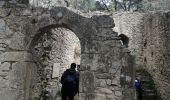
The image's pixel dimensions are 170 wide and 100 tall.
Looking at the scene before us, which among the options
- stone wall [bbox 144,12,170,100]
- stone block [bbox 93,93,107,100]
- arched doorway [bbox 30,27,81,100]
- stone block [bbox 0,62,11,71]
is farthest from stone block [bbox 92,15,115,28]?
stone wall [bbox 144,12,170,100]

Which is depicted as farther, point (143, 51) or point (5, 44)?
point (143, 51)

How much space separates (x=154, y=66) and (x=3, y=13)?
27.0 ft

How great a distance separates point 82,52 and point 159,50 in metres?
6.43

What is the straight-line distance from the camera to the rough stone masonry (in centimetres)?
580

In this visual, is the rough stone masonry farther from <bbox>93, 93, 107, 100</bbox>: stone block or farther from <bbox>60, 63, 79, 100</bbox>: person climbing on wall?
<bbox>60, 63, 79, 100</bbox>: person climbing on wall

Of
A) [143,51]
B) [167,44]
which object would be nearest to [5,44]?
[167,44]

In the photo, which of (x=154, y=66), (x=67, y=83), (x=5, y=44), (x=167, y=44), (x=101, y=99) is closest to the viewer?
(x=101, y=99)

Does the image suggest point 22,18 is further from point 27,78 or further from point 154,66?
point 154,66

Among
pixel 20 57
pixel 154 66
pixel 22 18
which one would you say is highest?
pixel 22 18

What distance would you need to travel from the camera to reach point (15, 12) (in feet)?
20.4

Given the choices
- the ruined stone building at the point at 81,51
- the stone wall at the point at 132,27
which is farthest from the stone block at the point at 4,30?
the stone wall at the point at 132,27

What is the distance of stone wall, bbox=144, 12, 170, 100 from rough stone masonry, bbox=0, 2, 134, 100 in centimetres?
483

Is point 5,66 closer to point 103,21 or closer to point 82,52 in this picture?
point 82,52

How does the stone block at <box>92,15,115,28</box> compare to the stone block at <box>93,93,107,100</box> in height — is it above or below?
above
